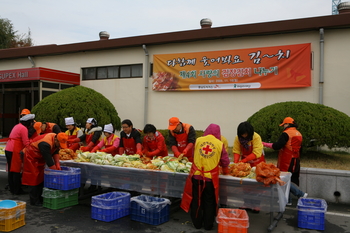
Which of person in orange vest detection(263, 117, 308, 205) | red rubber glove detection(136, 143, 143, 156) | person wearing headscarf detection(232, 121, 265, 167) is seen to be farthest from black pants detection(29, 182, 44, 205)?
person in orange vest detection(263, 117, 308, 205)

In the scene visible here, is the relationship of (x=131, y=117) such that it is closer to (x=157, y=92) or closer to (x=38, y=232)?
(x=157, y=92)

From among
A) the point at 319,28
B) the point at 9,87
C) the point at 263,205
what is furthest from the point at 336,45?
the point at 9,87

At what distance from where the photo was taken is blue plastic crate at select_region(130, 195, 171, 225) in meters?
5.49

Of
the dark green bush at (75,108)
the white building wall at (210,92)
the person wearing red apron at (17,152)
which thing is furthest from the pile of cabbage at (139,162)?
the white building wall at (210,92)

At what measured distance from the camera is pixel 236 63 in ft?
42.8

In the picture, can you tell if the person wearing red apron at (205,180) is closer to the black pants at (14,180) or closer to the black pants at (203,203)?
the black pants at (203,203)

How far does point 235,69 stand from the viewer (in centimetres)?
1304

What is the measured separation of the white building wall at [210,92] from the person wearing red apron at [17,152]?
784 centimetres

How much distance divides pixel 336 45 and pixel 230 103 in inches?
178

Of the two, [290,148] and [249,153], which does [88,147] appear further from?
[290,148]

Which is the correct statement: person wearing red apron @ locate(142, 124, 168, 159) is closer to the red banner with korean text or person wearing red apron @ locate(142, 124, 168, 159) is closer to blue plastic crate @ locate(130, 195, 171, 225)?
blue plastic crate @ locate(130, 195, 171, 225)

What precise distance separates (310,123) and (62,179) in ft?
22.3

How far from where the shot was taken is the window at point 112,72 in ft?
51.0

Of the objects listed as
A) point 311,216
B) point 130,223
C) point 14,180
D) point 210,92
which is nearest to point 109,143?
point 14,180
